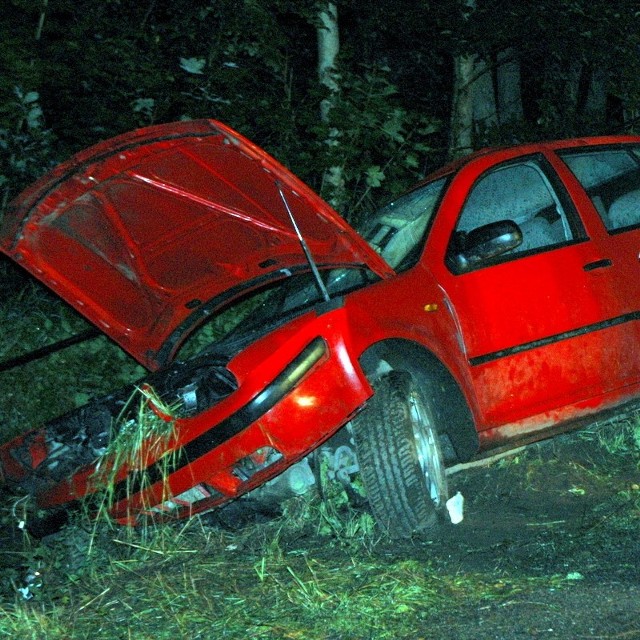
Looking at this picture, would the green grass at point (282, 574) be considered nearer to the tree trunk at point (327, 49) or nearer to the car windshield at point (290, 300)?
the car windshield at point (290, 300)

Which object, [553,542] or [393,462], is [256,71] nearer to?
[393,462]

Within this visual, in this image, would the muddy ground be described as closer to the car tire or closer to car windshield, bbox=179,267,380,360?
the car tire

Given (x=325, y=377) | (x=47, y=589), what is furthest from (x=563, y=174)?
(x=47, y=589)

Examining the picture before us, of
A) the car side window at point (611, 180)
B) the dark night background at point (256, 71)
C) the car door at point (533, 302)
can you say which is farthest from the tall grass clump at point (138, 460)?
the dark night background at point (256, 71)

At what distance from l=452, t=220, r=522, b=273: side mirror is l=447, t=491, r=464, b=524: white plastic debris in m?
1.06

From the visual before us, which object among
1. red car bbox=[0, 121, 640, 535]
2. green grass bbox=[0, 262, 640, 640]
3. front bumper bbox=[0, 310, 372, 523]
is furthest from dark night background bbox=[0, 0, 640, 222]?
front bumper bbox=[0, 310, 372, 523]

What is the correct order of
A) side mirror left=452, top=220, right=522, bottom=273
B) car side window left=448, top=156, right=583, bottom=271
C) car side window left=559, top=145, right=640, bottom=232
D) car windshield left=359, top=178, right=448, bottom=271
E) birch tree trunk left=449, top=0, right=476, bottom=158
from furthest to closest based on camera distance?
birch tree trunk left=449, top=0, right=476, bottom=158 → car side window left=559, top=145, right=640, bottom=232 → car side window left=448, top=156, right=583, bottom=271 → car windshield left=359, top=178, right=448, bottom=271 → side mirror left=452, top=220, right=522, bottom=273

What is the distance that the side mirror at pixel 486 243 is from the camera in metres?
5.08

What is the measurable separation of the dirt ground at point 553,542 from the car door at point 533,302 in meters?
0.42

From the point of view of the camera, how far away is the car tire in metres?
4.74

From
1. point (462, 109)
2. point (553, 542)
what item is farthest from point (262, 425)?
point (462, 109)

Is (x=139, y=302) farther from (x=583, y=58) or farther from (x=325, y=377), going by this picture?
(x=583, y=58)

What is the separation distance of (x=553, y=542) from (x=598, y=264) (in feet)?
5.37

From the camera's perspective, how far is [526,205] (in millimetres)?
5984
